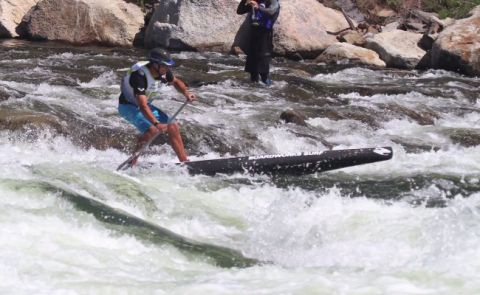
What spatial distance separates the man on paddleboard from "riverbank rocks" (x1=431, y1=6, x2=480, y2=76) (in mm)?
8889

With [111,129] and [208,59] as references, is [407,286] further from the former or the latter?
[208,59]

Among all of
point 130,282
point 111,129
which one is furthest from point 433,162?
point 130,282

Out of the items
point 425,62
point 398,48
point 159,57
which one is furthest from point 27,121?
point 398,48

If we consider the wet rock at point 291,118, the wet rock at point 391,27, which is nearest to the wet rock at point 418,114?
the wet rock at point 291,118

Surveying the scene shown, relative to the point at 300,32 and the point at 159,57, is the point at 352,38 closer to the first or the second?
the point at 300,32

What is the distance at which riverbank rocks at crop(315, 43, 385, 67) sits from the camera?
1748 cm

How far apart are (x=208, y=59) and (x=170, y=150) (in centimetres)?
722

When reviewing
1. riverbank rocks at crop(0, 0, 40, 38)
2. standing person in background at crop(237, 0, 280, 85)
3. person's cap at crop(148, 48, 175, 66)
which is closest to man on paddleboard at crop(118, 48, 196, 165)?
person's cap at crop(148, 48, 175, 66)

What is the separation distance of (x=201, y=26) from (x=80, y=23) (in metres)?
2.63

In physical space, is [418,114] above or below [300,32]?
above

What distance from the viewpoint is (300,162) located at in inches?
353

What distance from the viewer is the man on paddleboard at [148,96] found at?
8562 mm

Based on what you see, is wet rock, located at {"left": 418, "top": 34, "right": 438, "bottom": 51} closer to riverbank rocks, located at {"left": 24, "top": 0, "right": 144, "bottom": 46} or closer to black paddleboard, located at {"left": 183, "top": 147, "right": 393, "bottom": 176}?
riverbank rocks, located at {"left": 24, "top": 0, "right": 144, "bottom": 46}

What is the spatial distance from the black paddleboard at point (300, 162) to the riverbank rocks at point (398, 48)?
8854mm
